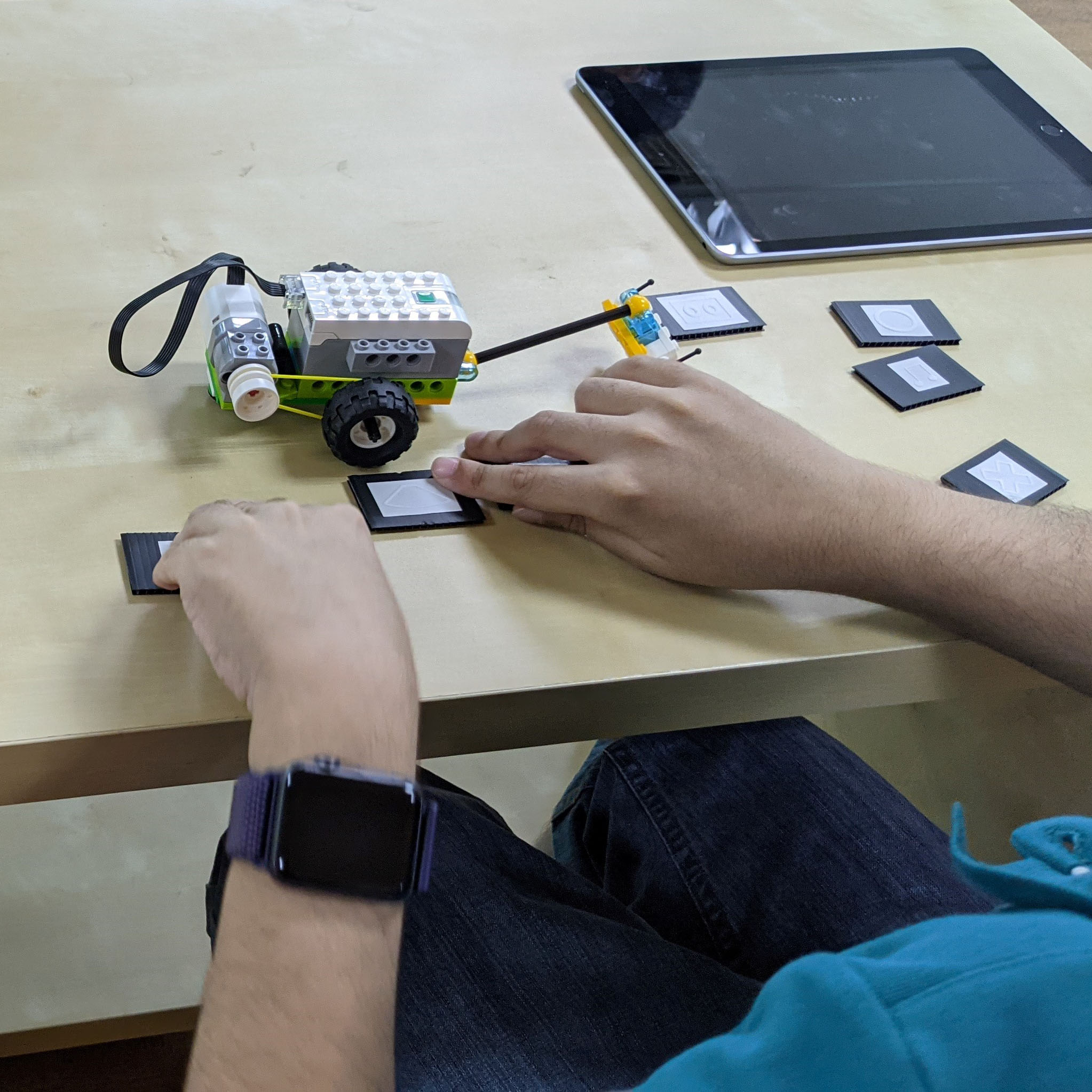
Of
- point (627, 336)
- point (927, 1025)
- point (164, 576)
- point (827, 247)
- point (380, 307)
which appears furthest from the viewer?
point (827, 247)

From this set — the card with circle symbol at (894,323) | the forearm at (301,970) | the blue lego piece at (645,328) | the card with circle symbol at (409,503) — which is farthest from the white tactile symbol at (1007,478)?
the forearm at (301,970)

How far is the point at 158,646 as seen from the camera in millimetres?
629

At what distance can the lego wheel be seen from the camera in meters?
0.72

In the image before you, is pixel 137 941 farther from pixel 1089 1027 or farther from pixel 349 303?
pixel 1089 1027

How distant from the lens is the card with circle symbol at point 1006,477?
81cm

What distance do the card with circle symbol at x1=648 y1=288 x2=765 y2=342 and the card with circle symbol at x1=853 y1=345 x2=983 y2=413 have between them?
95 millimetres

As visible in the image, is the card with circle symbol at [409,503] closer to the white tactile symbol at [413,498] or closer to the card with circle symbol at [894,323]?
the white tactile symbol at [413,498]

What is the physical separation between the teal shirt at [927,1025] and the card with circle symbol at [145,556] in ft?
1.22

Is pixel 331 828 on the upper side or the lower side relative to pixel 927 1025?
lower

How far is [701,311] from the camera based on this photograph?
90cm

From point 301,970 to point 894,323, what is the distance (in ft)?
2.17

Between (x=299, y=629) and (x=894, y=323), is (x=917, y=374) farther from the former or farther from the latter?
(x=299, y=629)

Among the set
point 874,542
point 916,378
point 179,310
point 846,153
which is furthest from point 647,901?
point 846,153

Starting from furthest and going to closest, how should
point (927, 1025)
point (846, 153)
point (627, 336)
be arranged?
point (846, 153), point (627, 336), point (927, 1025)
